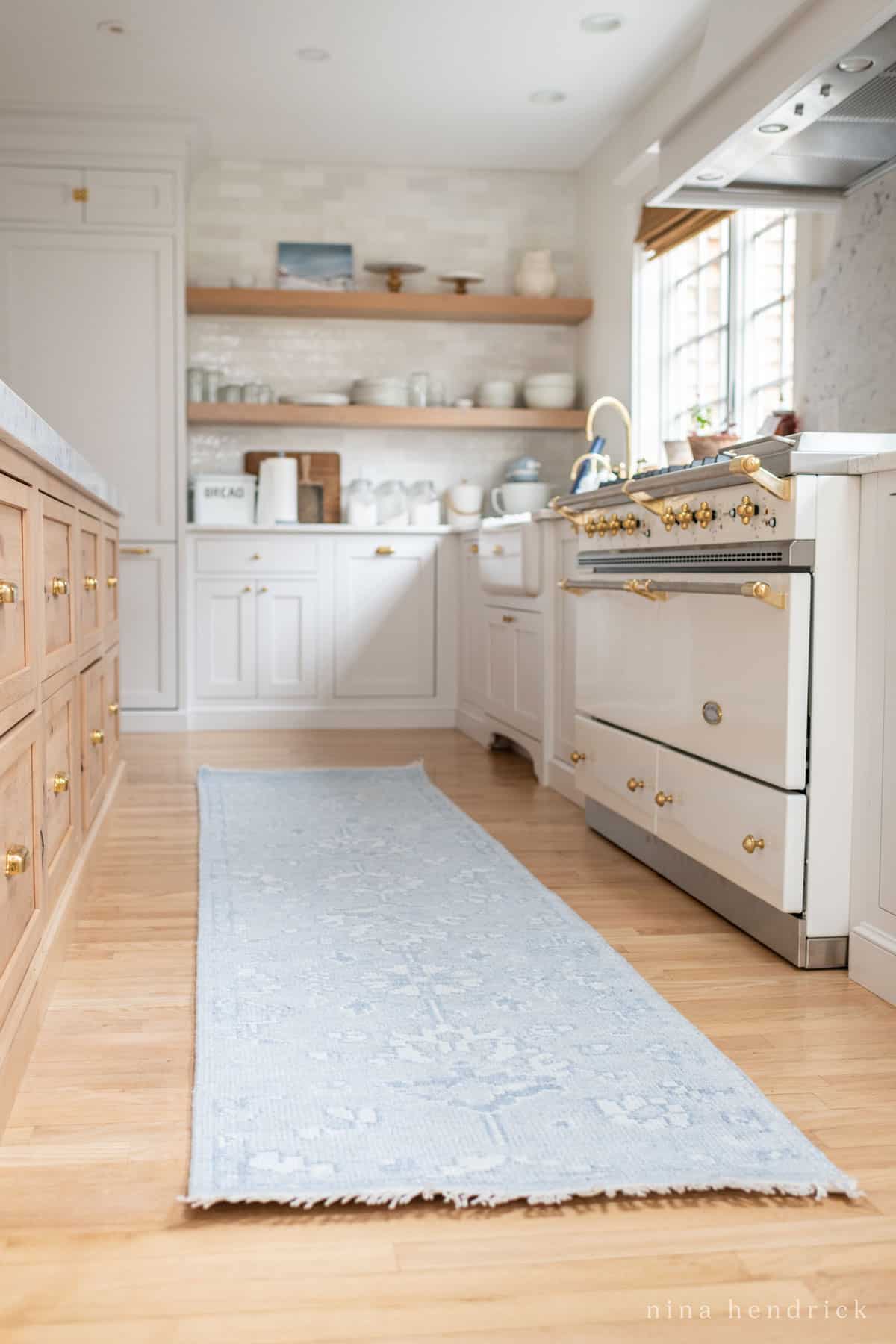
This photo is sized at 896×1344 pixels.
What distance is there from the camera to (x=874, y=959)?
6.62 feet

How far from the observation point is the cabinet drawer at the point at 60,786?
6.70 feet

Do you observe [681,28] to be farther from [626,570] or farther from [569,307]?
[626,570]

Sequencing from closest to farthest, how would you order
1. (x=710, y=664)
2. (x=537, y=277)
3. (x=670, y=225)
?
1. (x=710, y=664)
2. (x=670, y=225)
3. (x=537, y=277)

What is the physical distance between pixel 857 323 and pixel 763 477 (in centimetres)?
137

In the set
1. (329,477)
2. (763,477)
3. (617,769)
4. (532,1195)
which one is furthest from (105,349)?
(532,1195)

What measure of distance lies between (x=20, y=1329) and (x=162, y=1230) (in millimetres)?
189

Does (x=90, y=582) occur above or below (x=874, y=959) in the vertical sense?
above

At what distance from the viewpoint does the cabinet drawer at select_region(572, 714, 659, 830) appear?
2.75m

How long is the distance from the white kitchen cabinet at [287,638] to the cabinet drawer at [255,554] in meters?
0.07

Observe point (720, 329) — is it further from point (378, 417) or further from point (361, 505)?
point (361, 505)

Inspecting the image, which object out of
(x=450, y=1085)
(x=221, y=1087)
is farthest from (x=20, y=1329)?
(x=450, y=1085)

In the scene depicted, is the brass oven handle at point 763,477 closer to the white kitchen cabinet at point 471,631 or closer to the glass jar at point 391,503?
the white kitchen cabinet at point 471,631

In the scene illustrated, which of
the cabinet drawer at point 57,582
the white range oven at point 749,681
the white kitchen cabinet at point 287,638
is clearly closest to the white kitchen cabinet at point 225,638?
the white kitchen cabinet at point 287,638

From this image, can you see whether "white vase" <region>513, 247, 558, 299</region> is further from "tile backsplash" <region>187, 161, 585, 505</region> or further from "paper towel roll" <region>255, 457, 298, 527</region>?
"paper towel roll" <region>255, 457, 298, 527</region>
